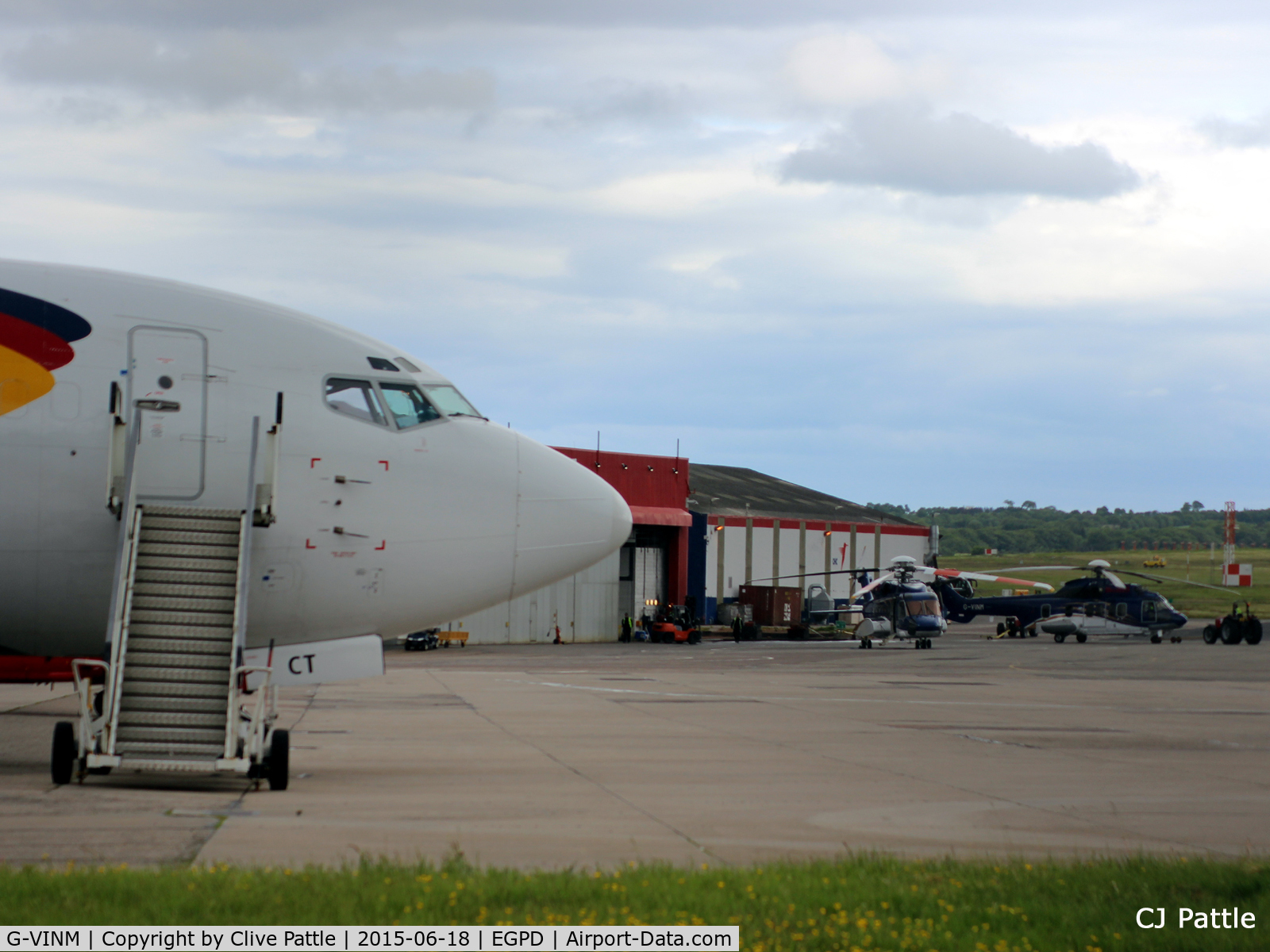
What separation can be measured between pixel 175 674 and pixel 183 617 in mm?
716

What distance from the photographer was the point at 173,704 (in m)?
13.9

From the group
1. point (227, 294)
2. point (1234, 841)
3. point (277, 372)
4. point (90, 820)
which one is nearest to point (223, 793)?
point (90, 820)

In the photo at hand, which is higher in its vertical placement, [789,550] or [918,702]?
[789,550]

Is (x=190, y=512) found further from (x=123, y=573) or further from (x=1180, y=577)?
(x=1180, y=577)

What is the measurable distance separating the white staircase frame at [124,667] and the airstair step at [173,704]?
136 millimetres

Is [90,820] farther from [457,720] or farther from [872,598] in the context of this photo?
[872,598]

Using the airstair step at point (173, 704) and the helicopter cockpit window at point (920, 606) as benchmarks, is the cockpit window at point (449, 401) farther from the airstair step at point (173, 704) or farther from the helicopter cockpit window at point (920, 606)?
the helicopter cockpit window at point (920, 606)

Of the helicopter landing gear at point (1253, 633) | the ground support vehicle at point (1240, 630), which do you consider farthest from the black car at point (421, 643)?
the helicopter landing gear at point (1253, 633)

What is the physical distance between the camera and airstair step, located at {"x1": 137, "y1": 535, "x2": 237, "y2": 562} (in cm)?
1453

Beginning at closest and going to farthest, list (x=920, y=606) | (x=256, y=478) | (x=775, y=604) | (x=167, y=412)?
(x=167, y=412) → (x=256, y=478) → (x=920, y=606) → (x=775, y=604)

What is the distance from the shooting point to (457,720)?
2486 centimetres

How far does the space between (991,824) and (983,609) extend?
211 ft

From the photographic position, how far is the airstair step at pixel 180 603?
14383mm

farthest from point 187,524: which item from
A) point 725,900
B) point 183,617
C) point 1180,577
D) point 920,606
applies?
point 1180,577
